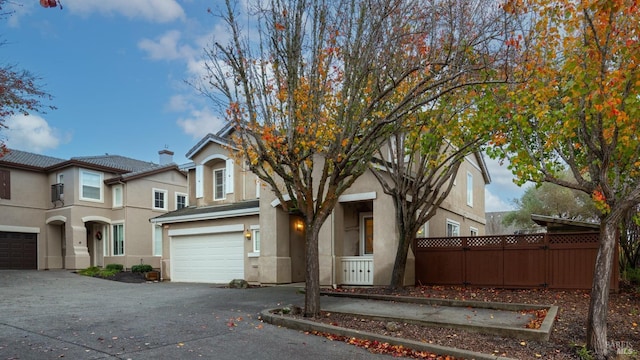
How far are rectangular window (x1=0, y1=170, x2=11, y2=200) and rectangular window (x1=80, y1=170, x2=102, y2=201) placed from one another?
133 inches

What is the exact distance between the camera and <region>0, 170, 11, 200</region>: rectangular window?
22.5 meters

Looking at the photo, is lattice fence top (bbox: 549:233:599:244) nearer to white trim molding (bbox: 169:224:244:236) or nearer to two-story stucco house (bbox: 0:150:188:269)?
white trim molding (bbox: 169:224:244:236)

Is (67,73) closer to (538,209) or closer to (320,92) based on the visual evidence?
(320,92)

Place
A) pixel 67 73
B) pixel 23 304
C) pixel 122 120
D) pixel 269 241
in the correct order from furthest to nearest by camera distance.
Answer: pixel 122 120 < pixel 269 241 < pixel 67 73 < pixel 23 304

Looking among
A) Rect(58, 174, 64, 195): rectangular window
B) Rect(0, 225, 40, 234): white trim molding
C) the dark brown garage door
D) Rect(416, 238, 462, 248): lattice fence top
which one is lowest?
the dark brown garage door

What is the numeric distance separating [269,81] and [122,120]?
11852 mm

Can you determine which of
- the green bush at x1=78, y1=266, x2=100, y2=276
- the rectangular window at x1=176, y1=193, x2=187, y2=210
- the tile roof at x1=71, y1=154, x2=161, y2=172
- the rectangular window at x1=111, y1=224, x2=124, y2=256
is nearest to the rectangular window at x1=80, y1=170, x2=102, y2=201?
the tile roof at x1=71, y1=154, x2=161, y2=172

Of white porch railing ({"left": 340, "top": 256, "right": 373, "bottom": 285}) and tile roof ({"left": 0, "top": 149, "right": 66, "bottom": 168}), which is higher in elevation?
tile roof ({"left": 0, "top": 149, "right": 66, "bottom": 168})

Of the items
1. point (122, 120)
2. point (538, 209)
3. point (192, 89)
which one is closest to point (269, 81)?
point (192, 89)

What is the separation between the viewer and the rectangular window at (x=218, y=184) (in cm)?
1922

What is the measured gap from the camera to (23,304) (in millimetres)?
11070

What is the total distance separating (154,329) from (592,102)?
8099 mm

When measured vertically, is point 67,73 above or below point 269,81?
above

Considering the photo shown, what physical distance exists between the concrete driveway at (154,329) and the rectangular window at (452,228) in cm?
770
